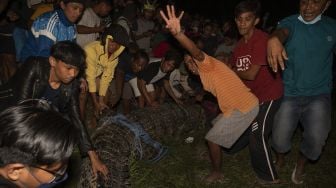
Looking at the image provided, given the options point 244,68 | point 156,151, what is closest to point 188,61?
point 244,68

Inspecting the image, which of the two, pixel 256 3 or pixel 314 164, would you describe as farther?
pixel 314 164

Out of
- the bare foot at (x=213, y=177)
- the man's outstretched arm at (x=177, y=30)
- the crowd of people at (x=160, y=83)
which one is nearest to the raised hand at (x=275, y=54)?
the crowd of people at (x=160, y=83)

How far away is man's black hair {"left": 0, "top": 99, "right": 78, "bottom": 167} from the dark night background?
20.7 m

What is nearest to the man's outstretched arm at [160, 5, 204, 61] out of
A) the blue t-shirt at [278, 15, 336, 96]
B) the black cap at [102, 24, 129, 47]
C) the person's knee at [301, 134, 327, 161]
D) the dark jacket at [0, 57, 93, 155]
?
the dark jacket at [0, 57, 93, 155]

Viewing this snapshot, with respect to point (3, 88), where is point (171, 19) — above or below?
above

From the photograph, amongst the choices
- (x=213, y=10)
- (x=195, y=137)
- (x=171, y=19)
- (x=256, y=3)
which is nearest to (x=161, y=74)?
(x=195, y=137)

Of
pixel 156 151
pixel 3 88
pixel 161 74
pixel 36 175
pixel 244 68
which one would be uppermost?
pixel 36 175

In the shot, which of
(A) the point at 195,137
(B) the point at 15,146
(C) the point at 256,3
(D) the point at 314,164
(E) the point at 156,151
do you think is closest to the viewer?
(B) the point at 15,146

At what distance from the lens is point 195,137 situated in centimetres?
683

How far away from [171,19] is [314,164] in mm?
3731

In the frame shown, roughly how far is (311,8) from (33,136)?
3882 millimetres

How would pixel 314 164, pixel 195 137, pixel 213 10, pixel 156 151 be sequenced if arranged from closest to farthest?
pixel 156 151
pixel 314 164
pixel 195 137
pixel 213 10

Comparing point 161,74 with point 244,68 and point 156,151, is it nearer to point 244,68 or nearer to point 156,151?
point 156,151

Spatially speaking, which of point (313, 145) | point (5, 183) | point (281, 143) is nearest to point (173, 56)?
point (281, 143)
